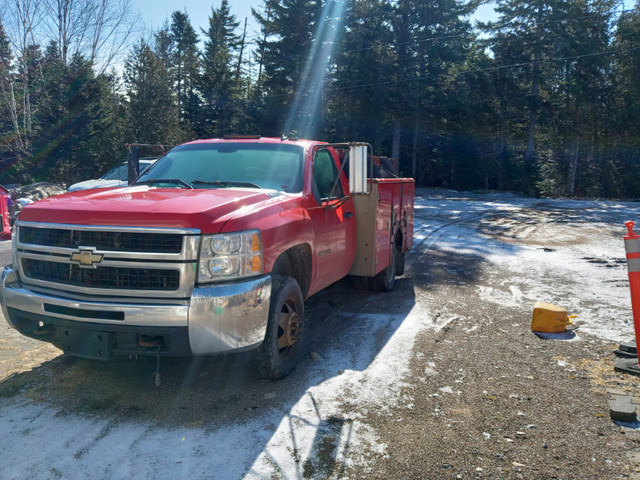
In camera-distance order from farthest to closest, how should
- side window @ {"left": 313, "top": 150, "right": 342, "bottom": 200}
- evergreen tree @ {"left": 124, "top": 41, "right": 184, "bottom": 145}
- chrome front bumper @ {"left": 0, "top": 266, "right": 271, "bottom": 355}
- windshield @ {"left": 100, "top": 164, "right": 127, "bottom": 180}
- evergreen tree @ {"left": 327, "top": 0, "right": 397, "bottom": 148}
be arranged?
evergreen tree @ {"left": 327, "top": 0, "right": 397, "bottom": 148}
evergreen tree @ {"left": 124, "top": 41, "right": 184, "bottom": 145}
windshield @ {"left": 100, "top": 164, "right": 127, "bottom": 180}
side window @ {"left": 313, "top": 150, "right": 342, "bottom": 200}
chrome front bumper @ {"left": 0, "top": 266, "right": 271, "bottom": 355}

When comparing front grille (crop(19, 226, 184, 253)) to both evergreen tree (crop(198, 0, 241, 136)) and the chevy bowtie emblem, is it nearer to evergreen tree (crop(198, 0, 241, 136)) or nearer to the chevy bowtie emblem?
the chevy bowtie emblem

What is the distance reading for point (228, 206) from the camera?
381cm

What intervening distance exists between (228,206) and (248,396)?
4.71ft

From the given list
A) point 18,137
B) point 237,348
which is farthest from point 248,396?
point 18,137

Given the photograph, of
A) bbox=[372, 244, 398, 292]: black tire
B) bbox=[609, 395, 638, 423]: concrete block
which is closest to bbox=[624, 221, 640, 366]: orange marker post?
bbox=[609, 395, 638, 423]: concrete block

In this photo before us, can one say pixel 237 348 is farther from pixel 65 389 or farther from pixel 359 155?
pixel 359 155

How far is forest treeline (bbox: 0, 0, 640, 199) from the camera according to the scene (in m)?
30.7

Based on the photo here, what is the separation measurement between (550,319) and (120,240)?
4.38 meters

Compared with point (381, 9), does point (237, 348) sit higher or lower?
lower

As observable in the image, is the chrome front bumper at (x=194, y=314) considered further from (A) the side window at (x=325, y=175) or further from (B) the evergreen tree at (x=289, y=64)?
(B) the evergreen tree at (x=289, y=64)

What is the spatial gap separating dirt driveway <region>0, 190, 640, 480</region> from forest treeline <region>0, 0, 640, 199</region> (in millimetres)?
26372

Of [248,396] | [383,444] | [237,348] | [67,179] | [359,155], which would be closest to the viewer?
[383,444]

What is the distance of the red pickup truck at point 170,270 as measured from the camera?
3508 mm

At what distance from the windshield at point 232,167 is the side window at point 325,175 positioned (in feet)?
0.89
